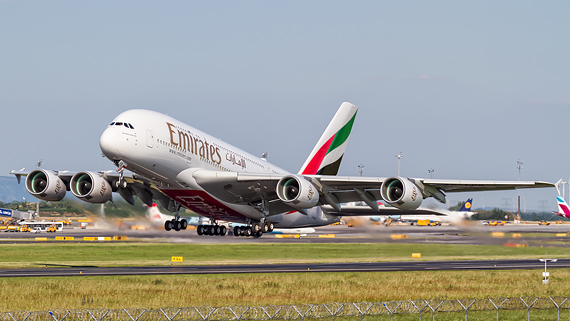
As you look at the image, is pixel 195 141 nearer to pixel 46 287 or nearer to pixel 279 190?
pixel 279 190

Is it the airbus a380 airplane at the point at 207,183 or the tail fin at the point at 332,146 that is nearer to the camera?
the airbus a380 airplane at the point at 207,183

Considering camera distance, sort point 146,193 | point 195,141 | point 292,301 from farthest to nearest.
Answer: point 146,193, point 195,141, point 292,301

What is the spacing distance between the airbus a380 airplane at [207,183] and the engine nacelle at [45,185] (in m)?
0.07

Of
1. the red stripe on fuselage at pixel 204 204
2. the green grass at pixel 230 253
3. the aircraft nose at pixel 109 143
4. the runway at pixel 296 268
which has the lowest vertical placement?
the green grass at pixel 230 253

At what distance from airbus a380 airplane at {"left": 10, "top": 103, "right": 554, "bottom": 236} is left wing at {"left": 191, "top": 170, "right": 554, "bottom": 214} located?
0.07 m

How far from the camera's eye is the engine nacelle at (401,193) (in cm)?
4550

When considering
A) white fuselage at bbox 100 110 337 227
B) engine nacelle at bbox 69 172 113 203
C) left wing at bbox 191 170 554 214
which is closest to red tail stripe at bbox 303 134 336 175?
white fuselage at bbox 100 110 337 227

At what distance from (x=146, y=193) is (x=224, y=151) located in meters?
8.20

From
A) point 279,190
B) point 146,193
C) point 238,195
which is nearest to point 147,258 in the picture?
point 146,193

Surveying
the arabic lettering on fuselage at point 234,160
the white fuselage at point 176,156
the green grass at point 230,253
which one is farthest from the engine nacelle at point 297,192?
the green grass at point 230,253

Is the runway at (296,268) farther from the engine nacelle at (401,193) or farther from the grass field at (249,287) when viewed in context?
the engine nacelle at (401,193)

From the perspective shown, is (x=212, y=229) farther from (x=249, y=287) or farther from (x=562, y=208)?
(x=562, y=208)

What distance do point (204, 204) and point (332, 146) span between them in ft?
58.6

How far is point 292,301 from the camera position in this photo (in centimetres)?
4184
